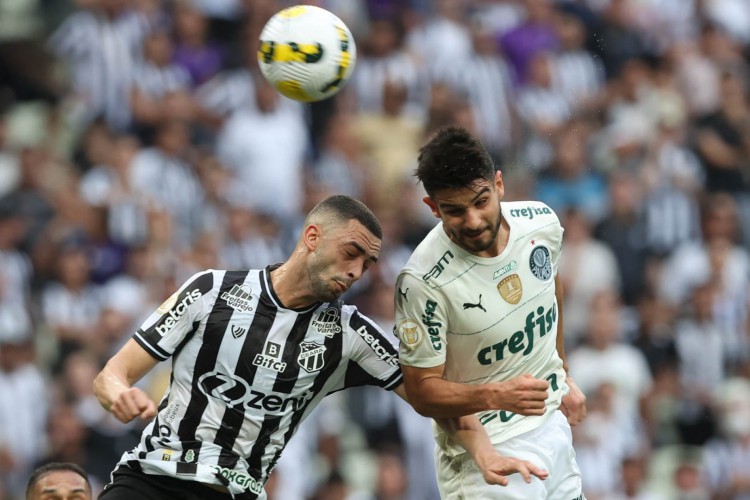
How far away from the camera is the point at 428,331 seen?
639cm

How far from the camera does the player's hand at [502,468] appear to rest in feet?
19.8

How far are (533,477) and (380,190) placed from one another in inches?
287

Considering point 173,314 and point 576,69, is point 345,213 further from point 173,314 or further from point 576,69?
point 576,69

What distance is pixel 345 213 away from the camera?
6.59 m

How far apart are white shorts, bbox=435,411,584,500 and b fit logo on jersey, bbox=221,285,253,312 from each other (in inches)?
49.1

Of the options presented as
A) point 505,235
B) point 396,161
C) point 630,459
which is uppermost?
point 505,235

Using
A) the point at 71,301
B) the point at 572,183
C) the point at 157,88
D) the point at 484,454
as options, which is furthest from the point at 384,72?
the point at 484,454

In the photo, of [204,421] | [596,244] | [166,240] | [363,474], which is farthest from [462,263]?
[596,244]

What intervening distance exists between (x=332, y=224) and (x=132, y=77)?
7.88 meters

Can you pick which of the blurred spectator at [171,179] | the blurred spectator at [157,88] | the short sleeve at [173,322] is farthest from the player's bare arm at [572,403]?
the blurred spectator at [157,88]

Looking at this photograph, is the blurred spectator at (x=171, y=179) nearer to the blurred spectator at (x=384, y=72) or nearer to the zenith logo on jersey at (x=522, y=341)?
the blurred spectator at (x=384, y=72)

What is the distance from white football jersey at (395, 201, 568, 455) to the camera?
6.42m

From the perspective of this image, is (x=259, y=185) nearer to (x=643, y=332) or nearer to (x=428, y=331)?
(x=643, y=332)

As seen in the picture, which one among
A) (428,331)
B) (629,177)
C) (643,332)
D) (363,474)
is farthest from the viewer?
(629,177)
